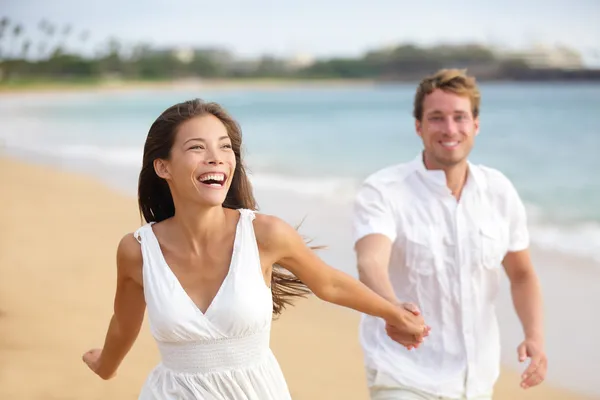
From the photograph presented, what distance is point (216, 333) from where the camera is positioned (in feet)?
10.5

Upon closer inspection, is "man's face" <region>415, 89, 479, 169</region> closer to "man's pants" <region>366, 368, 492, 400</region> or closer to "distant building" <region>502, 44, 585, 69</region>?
"man's pants" <region>366, 368, 492, 400</region>

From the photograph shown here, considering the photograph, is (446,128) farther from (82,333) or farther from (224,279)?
(82,333)

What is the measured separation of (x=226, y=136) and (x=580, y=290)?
6.60m

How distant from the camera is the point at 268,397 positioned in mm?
3268

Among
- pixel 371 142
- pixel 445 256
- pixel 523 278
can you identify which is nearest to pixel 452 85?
pixel 445 256

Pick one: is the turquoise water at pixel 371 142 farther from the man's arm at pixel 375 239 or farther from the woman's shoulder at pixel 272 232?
the woman's shoulder at pixel 272 232

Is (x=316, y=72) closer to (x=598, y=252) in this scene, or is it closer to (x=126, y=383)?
(x=598, y=252)

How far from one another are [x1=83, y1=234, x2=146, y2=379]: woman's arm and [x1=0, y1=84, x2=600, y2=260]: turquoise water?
8560 mm

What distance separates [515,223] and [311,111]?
49160mm

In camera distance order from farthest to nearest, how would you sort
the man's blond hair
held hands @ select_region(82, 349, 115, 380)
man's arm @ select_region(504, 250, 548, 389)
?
the man's blond hair, man's arm @ select_region(504, 250, 548, 389), held hands @ select_region(82, 349, 115, 380)

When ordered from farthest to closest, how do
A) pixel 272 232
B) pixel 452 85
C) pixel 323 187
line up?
pixel 323 187, pixel 452 85, pixel 272 232

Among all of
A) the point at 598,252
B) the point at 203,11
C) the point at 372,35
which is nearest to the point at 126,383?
the point at 598,252

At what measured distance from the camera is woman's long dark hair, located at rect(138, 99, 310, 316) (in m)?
3.38

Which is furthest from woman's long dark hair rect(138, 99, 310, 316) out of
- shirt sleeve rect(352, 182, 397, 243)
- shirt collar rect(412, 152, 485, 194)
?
shirt collar rect(412, 152, 485, 194)
